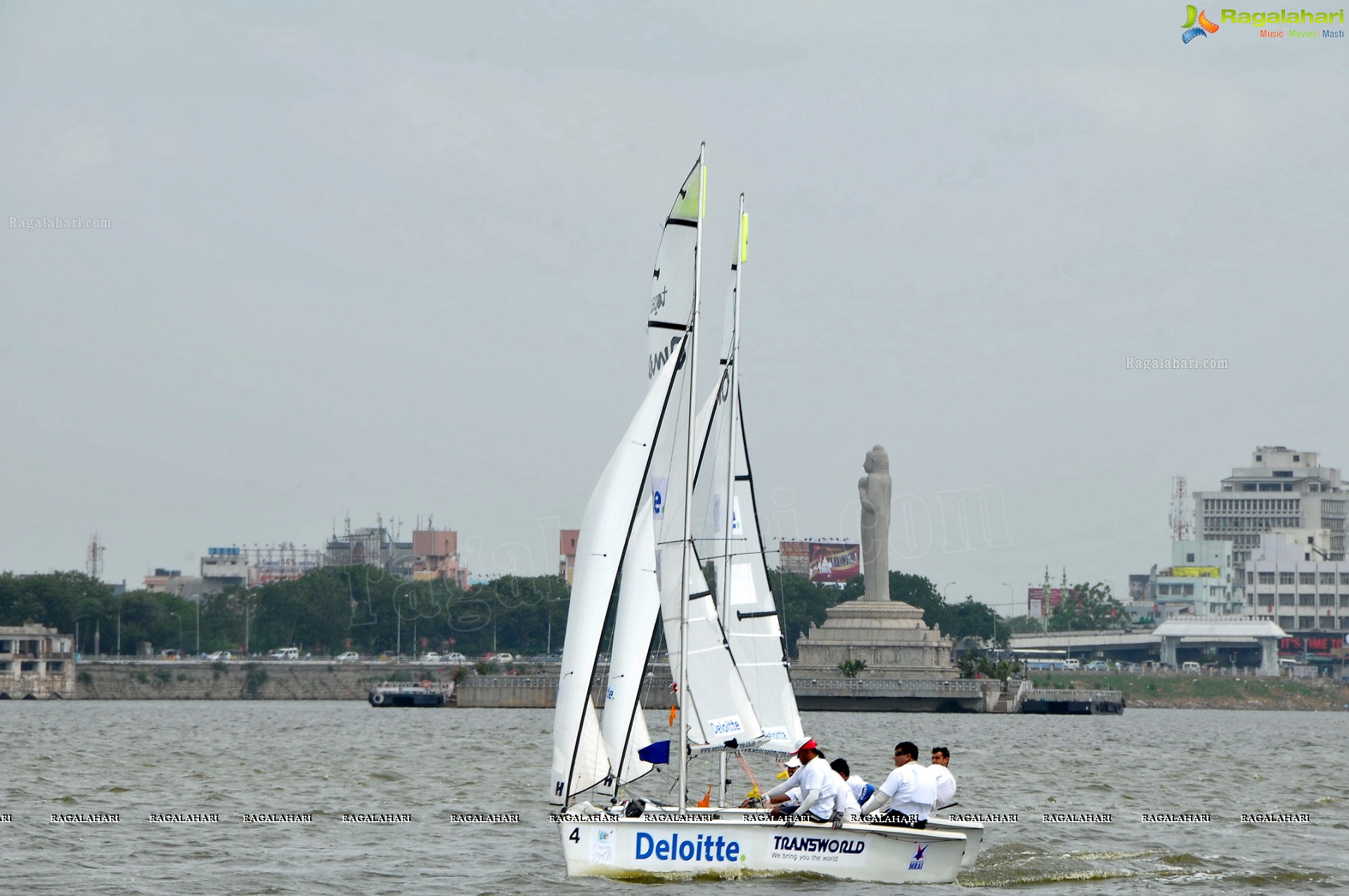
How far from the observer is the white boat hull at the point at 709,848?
24156 mm

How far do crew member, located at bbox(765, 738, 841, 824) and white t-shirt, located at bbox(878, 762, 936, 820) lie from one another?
815 millimetres

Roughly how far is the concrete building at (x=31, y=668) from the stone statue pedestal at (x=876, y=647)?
5670 cm

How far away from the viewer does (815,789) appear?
2472cm

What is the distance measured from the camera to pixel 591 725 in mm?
24875

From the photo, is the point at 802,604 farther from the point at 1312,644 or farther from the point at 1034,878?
the point at 1034,878

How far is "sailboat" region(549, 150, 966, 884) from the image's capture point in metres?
24.2

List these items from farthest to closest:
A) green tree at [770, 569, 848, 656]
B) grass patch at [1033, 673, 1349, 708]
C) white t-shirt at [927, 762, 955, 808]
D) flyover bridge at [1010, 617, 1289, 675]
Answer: flyover bridge at [1010, 617, 1289, 675] → green tree at [770, 569, 848, 656] → grass patch at [1033, 673, 1349, 708] → white t-shirt at [927, 762, 955, 808]

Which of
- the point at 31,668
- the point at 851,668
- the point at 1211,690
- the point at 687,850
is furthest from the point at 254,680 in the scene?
the point at 687,850

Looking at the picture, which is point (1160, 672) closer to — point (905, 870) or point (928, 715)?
point (928, 715)

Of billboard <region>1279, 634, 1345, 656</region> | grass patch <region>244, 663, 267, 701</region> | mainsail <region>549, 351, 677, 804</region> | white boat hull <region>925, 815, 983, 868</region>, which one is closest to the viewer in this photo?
mainsail <region>549, 351, 677, 804</region>

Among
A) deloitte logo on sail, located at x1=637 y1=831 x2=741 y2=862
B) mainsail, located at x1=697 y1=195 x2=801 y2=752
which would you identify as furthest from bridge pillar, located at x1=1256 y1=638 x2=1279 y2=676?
deloitte logo on sail, located at x1=637 y1=831 x2=741 y2=862

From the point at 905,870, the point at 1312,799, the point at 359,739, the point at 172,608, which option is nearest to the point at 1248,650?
the point at 172,608

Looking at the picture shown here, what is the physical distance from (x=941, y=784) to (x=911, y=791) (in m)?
0.63

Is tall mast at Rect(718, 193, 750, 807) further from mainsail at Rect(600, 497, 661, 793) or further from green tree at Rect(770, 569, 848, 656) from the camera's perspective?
green tree at Rect(770, 569, 848, 656)
